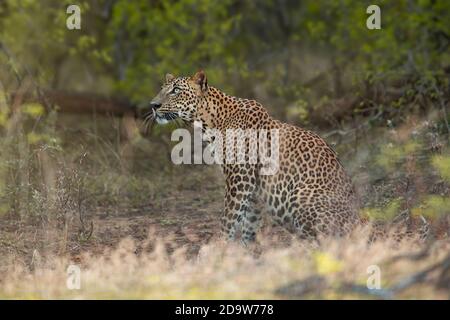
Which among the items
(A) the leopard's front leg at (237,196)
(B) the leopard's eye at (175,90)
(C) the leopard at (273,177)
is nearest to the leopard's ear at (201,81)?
(C) the leopard at (273,177)

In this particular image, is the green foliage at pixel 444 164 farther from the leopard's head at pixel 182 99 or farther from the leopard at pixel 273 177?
the leopard's head at pixel 182 99

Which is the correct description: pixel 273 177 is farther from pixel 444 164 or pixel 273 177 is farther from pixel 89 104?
pixel 89 104

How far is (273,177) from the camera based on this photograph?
39.9 ft

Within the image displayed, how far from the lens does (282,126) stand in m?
12.5

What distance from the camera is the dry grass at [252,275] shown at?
9.38 metres

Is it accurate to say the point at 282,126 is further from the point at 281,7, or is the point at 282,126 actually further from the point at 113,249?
the point at 281,7

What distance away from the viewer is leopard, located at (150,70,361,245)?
1162 cm

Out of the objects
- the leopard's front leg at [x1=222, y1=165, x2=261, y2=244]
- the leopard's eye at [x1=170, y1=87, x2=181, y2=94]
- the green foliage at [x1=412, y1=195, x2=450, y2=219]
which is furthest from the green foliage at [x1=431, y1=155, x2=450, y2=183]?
the leopard's eye at [x1=170, y1=87, x2=181, y2=94]

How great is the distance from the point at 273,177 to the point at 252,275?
98.6 inches

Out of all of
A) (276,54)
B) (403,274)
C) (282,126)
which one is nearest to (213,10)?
(276,54)

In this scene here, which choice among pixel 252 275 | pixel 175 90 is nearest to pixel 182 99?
pixel 175 90

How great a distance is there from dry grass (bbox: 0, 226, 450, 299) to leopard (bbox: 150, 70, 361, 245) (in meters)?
0.57

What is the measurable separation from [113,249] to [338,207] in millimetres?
3124

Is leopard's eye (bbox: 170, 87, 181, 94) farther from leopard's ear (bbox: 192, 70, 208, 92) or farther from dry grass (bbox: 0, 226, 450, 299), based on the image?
dry grass (bbox: 0, 226, 450, 299)
